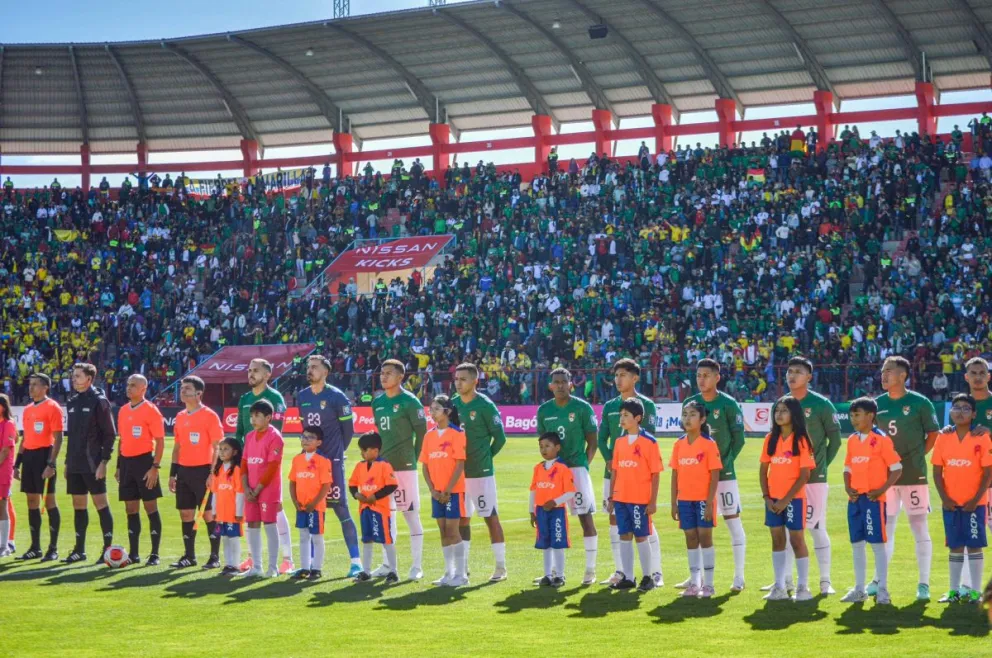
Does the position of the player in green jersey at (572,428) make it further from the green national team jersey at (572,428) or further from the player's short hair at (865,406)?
the player's short hair at (865,406)

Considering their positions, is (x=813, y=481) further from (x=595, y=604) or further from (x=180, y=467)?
(x=180, y=467)

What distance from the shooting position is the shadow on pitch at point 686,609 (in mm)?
11750

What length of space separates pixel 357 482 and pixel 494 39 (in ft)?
116

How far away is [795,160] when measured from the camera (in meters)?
42.8

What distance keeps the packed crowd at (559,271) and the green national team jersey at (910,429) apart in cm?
2053

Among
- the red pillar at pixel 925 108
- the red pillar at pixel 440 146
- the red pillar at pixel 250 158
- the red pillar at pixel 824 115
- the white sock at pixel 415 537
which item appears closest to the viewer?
the white sock at pixel 415 537

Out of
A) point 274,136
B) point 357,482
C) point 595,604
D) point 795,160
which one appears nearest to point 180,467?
point 357,482

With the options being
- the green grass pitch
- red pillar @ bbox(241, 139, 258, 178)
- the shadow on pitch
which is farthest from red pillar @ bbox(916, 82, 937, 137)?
the shadow on pitch

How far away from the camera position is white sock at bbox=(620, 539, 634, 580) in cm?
1334

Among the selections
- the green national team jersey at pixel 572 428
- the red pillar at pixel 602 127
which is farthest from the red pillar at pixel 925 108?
the green national team jersey at pixel 572 428

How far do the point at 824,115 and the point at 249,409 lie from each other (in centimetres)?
3551

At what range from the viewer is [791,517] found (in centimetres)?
1256

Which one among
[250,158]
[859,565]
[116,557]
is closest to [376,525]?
[116,557]

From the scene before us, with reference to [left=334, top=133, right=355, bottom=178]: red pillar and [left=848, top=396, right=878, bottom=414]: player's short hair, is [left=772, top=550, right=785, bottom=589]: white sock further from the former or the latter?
[left=334, top=133, right=355, bottom=178]: red pillar
